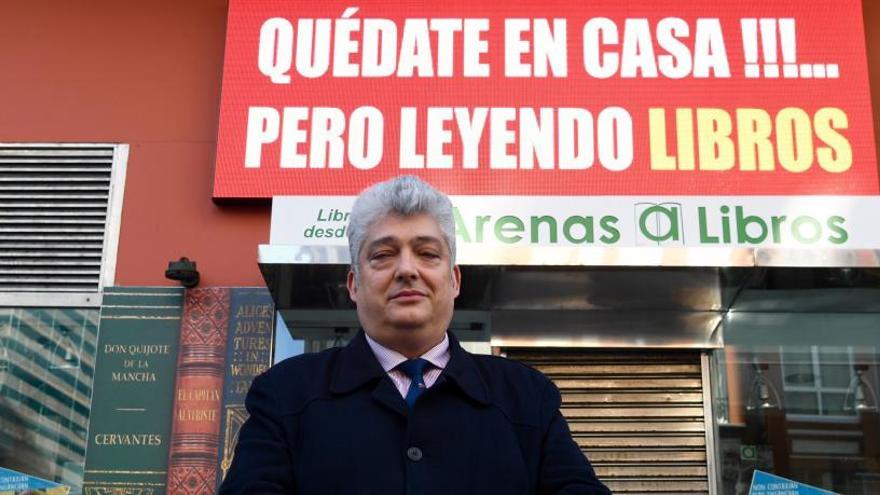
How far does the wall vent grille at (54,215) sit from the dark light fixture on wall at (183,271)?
0.62 meters

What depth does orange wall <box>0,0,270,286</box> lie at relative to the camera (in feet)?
19.2

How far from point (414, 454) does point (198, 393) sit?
3997 mm

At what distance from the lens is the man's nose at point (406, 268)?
200 centimetres

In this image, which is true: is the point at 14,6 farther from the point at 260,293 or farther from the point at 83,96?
the point at 260,293

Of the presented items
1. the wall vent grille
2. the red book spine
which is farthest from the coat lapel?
the wall vent grille

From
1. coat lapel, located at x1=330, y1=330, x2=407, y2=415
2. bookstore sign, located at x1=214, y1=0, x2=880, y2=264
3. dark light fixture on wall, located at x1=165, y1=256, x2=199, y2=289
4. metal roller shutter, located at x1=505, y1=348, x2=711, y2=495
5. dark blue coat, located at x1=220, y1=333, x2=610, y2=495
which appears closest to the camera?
dark blue coat, located at x1=220, y1=333, x2=610, y2=495

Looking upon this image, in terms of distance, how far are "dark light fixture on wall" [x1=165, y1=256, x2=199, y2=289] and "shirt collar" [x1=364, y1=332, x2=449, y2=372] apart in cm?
369

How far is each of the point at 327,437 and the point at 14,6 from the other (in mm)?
5787

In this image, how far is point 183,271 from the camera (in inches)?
217

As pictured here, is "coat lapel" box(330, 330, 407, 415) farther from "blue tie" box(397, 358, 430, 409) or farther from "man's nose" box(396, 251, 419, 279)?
"man's nose" box(396, 251, 419, 279)

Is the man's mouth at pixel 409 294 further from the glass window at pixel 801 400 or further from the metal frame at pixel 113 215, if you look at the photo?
the metal frame at pixel 113 215

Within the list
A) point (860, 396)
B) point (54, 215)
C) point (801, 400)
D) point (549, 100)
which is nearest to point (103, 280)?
point (54, 215)

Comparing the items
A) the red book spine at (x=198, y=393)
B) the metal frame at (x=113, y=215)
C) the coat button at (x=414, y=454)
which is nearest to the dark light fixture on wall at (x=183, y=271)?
the red book spine at (x=198, y=393)

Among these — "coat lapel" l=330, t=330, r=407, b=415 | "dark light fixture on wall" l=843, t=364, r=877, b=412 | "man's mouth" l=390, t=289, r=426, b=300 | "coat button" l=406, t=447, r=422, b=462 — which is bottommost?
"coat button" l=406, t=447, r=422, b=462
